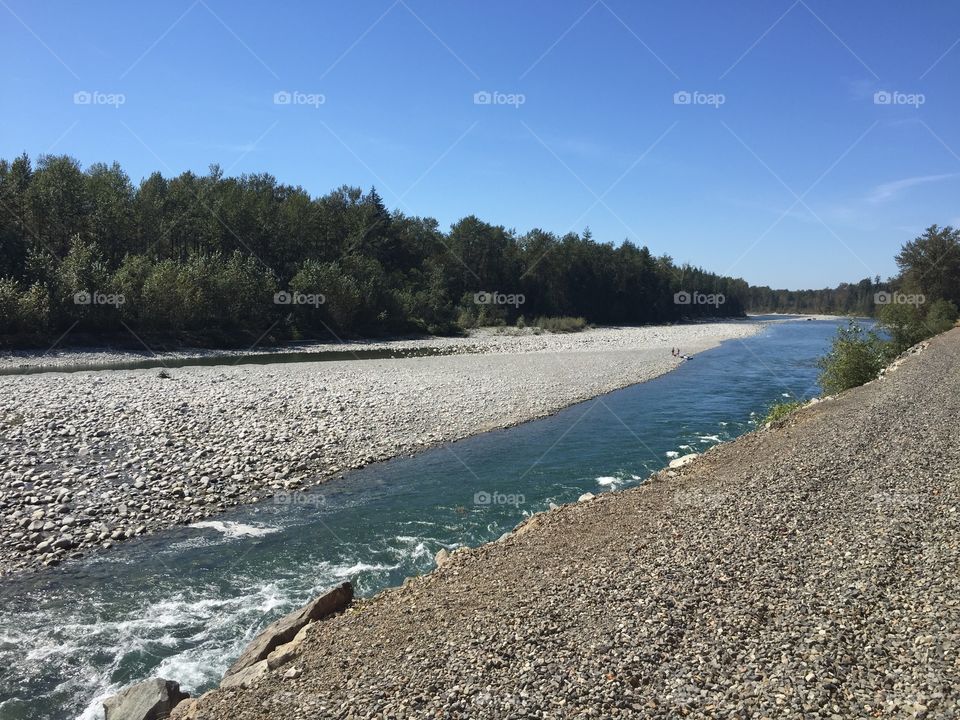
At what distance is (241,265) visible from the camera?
54.0 meters

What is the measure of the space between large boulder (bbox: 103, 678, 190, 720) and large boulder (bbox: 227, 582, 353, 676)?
2.33 feet

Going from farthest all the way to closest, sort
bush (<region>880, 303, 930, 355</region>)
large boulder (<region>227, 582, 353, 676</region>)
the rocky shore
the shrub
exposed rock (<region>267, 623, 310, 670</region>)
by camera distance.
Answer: the shrub
bush (<region>880, 303, 930, 355</region>)
the rocky shore
large boulder (<region>227, 582, 353, 676</region>)
exposed rock (<region>267, 623, 310, 670</region>)

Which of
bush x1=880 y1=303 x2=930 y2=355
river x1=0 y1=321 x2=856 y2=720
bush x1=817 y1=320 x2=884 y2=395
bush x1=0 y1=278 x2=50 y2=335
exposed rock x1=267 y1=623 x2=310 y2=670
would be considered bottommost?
river x1=0 y1=321 x2=856 y2=720

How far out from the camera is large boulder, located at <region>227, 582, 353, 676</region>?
24.9 feet

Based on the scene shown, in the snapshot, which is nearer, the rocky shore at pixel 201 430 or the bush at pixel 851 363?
the rocky shore at pixel 201 430

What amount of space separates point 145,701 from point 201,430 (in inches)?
502

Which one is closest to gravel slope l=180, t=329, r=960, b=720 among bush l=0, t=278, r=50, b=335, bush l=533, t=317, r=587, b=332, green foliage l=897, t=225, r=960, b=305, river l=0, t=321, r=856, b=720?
river l=0, t=321, r=856, b=720

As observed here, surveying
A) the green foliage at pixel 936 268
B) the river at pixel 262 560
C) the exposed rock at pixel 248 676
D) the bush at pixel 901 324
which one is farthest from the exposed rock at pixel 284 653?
the green foliage at pixel 936 268

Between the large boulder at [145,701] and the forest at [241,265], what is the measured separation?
132 ft

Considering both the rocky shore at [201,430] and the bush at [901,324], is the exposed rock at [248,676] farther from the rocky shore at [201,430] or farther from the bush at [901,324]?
the bush at [901,324]

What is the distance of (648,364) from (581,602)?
122ft

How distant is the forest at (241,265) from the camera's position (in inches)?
1679

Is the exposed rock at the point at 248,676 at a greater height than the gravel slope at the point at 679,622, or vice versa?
the gravel slope at the point at 679,622

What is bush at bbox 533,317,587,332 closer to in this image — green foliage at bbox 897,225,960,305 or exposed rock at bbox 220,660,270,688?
green foliage at bbox 897,225,960,305
